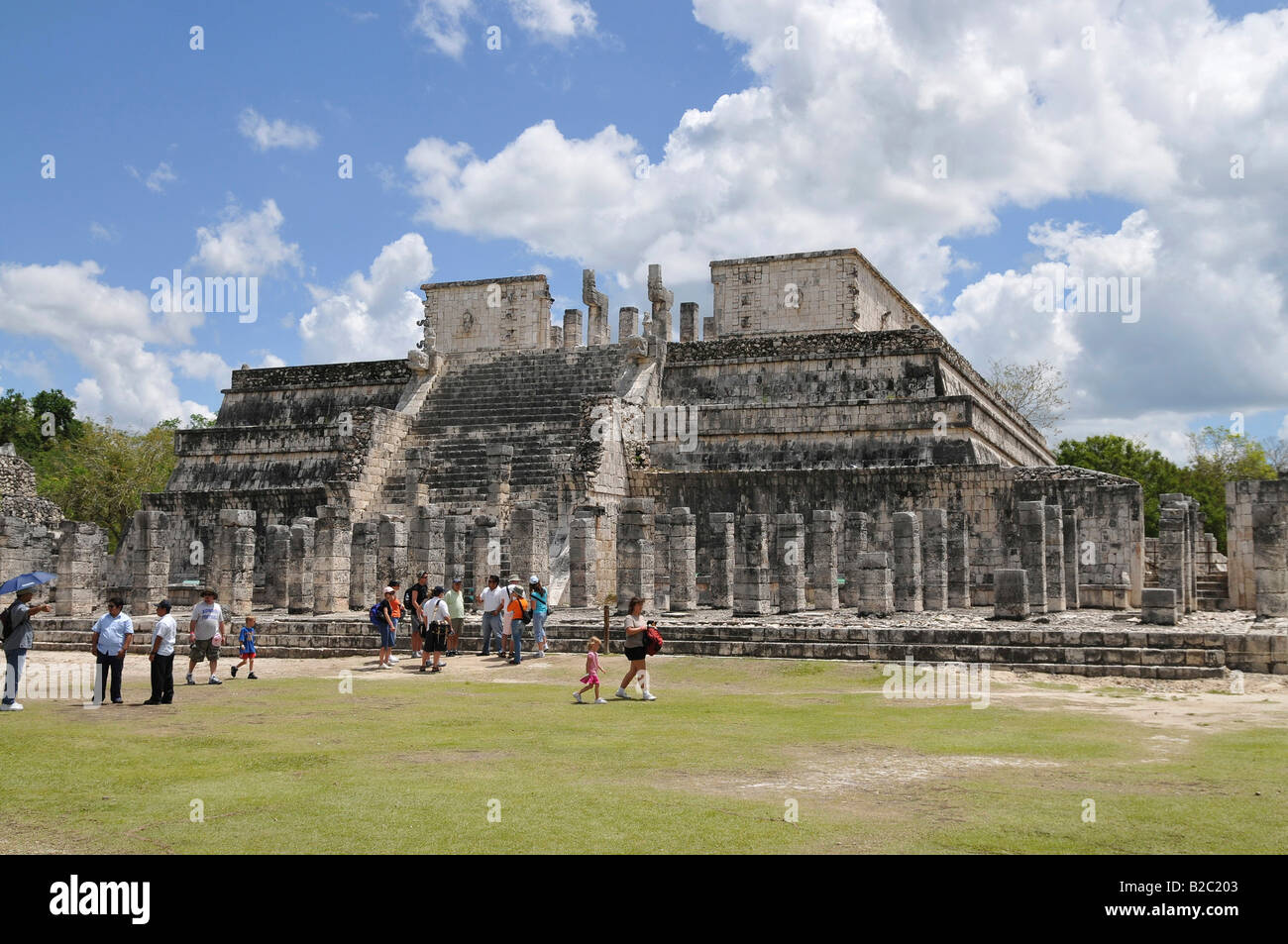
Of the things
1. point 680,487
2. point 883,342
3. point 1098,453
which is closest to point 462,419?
point 680,487

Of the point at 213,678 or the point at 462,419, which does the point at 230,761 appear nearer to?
the point at 213,678

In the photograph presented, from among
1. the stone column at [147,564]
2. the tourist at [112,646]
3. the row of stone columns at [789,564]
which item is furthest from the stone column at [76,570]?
the tourist at [112,646]

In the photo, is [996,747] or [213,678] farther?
[213,678]

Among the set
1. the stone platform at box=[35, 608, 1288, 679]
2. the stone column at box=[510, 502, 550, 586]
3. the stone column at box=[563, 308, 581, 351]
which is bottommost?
the stone platform at box=[35, 608, 1288, 679]

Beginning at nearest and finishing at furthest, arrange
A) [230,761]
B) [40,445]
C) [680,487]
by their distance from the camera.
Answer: [230,761], [680,487], [40,445]

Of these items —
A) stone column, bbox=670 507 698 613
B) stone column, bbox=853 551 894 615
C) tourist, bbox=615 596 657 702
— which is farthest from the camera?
stone column, bbox=670 507 698 613

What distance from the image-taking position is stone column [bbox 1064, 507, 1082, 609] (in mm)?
18062

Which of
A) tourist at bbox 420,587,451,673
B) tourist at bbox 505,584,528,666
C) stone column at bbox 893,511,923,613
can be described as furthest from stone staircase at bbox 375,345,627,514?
tourist at bbox 420,587,451,673

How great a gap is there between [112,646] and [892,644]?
8728 millimetres

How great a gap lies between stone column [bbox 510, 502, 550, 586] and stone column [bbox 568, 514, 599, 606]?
23.4 inches

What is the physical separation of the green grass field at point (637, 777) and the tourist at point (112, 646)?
1.53 feet

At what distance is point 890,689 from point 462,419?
55.0ft

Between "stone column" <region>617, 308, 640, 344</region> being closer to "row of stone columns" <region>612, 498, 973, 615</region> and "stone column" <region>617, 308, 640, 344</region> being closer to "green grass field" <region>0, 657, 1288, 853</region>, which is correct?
"row of stone columns" <region>612, 498, 973, 615</region>
